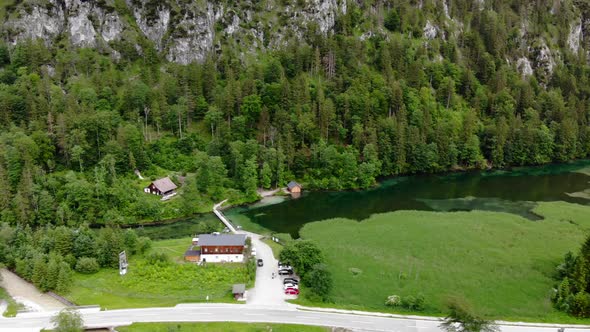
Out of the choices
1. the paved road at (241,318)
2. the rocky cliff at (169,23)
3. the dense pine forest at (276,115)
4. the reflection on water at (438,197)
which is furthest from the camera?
the rocky cliff at (169,23)

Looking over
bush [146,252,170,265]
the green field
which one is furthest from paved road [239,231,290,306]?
bush [146,252,170,265]

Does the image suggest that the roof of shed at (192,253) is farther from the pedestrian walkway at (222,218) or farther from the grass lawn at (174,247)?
the pedestrian walkway at (222,218)

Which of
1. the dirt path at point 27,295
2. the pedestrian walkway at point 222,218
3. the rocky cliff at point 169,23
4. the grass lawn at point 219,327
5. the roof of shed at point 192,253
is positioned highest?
the rocky cliff at point 169,23

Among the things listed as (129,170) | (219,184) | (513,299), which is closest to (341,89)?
(219,184)

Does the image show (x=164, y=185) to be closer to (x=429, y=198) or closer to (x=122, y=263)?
(x=122, y=263)

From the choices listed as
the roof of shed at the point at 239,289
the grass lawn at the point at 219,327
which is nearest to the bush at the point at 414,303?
the grass lawn at the point at 219,327

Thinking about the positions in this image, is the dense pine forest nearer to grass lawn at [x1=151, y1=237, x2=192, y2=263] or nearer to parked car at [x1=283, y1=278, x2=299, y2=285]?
grass lawn at [x1=151, y1=237, x2=192, y2=263]
